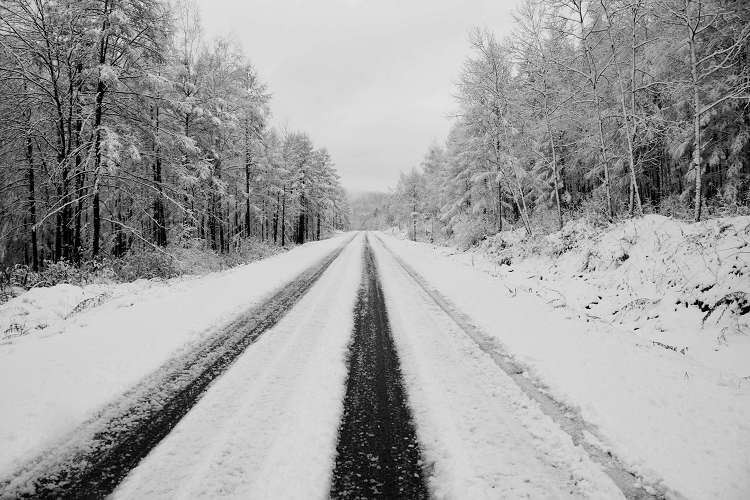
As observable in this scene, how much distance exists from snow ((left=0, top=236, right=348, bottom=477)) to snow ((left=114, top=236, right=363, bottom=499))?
3.69 ft

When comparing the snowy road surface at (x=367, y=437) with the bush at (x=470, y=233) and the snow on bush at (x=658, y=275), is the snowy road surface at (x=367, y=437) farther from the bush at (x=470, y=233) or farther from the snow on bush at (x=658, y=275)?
the bush at (x=470, y=233)

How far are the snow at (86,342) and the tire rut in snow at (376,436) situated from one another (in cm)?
255

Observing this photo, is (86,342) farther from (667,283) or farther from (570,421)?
(667,283)

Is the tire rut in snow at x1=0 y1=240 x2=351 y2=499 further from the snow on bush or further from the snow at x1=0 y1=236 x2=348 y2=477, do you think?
the snow on bush

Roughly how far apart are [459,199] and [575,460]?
24.2 meters

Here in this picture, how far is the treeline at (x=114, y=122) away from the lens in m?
11.1

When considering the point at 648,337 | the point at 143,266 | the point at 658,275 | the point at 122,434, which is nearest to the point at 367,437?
the point at 122,434

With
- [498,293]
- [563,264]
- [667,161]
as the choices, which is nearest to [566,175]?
[667,161]

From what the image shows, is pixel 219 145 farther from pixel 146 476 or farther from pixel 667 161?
pixel 667 161

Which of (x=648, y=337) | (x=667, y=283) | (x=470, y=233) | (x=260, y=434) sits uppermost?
(x=470, y=233)

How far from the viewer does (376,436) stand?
3.08 metres

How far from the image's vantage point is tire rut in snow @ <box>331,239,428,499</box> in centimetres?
247

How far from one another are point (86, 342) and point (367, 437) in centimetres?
483

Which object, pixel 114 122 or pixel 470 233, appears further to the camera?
pixel 470 233
